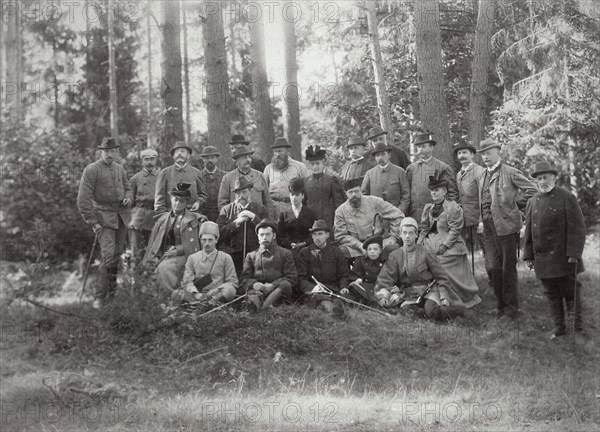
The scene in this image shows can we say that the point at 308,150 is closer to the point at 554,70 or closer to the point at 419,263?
the point at 419,263

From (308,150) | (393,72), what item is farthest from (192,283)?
(393,72)

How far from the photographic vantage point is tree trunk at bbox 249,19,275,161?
1534 cm

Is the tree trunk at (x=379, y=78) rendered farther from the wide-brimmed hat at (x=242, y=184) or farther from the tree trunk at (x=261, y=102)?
the wide-brimmed hat at (x=242, y=184)

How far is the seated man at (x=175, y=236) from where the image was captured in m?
9.52

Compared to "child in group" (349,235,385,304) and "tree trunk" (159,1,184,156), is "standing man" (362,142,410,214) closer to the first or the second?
"child in group" (349,235,385,304)

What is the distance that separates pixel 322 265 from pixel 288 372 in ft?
7.07

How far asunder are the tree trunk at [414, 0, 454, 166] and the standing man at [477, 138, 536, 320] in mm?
2430

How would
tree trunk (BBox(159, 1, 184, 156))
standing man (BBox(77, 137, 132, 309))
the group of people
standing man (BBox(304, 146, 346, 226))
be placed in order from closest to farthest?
the group of people → standing man (BBox(77, 137, 132, 309)) → standing man (BBox(304, 146, 346, 226)) → tree trunk (BBox(159, 1, 184, 156))

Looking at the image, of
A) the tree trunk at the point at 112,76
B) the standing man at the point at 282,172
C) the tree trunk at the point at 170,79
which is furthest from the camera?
the tree trunk at the point at 112,76

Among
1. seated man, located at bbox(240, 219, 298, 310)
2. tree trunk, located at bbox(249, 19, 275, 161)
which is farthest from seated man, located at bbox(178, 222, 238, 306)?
tree trunk, located at bbox(249, 19, 275, 161)

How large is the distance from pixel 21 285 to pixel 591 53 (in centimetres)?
1201

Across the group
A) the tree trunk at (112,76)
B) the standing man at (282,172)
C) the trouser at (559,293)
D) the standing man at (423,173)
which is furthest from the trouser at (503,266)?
the tree trunk at (112,76)

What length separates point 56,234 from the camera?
621 inches

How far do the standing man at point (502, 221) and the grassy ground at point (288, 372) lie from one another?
409 millimetres
